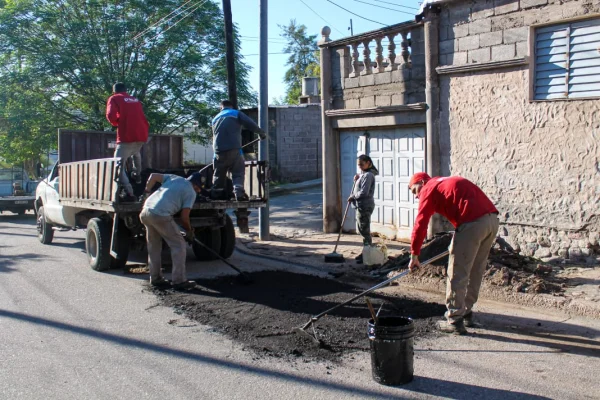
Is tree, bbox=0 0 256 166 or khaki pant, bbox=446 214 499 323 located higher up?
tree, bbox=0 0 256 166

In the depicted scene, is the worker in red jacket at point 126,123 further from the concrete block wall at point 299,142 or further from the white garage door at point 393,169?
the concrete block wall at point 299,142

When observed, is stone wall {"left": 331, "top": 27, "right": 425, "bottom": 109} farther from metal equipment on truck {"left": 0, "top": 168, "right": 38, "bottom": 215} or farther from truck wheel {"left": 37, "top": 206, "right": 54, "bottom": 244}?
metal equipment on truck {"left": 0, "top": 168, "right": 38, "bottom": 215}

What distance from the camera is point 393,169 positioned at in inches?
500

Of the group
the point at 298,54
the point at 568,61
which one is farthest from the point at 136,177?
the point at 298,54

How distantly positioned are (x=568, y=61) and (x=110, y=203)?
7.24 meters

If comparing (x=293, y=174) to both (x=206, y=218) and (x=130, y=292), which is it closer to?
(x=206, y=218)

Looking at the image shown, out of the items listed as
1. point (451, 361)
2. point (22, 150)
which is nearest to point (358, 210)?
point (451, 361)

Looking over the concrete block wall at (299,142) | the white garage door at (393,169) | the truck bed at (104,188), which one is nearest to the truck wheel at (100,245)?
the truck bed at (104,188)

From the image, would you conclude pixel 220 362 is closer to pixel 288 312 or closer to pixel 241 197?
pixel 288 312

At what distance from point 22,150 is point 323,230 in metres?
14.4

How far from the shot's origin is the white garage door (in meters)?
12.2

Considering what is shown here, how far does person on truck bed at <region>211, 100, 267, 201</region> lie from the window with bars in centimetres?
454

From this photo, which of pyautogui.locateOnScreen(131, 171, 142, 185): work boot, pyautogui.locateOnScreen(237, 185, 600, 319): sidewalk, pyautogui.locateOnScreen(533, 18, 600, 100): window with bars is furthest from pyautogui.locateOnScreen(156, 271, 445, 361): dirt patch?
pyautogui.locateOnScreen(533, 18, 600, 100): window with bars

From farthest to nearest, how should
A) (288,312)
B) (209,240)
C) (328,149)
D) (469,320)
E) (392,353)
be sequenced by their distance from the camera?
(328,149), (209,240), (288,312), (469,320), (392,353)
